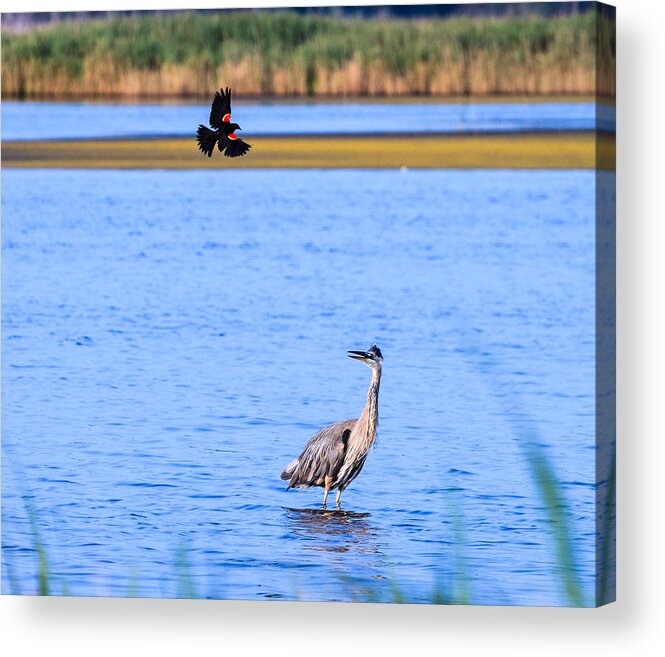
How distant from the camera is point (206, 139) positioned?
34.5ft

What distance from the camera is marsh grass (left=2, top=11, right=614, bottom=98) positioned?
10.1m

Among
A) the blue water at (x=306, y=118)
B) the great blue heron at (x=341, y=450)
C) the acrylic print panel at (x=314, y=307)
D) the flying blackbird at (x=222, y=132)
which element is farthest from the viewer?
the flying blackbird at (x=222, y=132)

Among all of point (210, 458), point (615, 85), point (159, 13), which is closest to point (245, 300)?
point (210, 458)

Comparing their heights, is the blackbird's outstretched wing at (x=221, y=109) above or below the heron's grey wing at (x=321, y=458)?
above

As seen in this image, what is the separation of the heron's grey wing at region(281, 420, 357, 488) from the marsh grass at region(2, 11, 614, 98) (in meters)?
1.82

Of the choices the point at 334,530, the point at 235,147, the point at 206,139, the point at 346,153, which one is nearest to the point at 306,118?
the point at 346,153

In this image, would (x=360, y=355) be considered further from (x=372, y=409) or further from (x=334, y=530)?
(x=334, y=530)

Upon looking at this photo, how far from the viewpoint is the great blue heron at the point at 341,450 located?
10.2 metres

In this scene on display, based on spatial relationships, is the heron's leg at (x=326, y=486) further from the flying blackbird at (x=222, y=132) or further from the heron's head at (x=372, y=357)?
the flying blackbird at (x=222, y=132)

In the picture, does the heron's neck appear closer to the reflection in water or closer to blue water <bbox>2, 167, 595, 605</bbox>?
blue water <bbox>2, 167, 595, 605</bbox>

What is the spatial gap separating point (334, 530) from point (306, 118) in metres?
2.22

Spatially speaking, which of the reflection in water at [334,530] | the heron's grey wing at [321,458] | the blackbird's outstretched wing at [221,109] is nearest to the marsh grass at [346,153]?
the blackbird's outstretched wing at [221,109]

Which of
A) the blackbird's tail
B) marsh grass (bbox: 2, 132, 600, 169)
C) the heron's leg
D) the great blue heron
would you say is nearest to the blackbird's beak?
the great blue heron

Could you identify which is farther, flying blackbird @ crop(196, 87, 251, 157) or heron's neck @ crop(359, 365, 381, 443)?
flying blackbird @ crop(196, 87, 251, 157)
